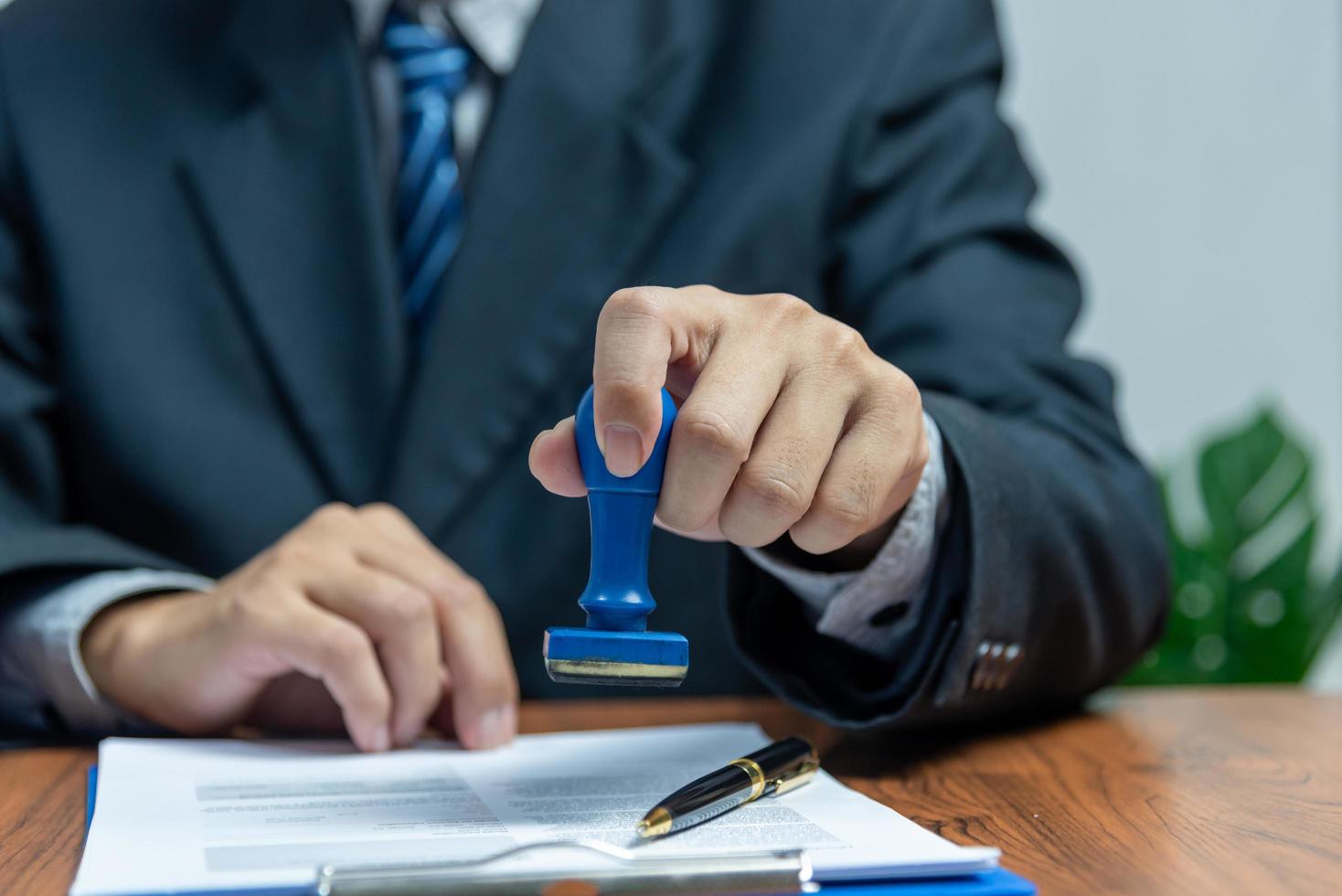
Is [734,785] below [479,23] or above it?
below

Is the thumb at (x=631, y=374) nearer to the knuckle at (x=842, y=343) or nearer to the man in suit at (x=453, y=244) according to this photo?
the knuckle at (x=842, y=343)

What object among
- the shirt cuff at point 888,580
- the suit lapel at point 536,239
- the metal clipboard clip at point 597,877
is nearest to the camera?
the metal clipboard clip at point 597,877

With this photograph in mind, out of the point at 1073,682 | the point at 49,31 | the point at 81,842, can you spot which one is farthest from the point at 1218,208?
the point at 81,842

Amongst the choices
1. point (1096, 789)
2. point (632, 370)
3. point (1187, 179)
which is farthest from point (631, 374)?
point (1187, 179)

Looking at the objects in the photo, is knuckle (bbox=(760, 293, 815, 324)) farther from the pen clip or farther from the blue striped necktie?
the blue striped necktie

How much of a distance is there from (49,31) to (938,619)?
0.91 metres

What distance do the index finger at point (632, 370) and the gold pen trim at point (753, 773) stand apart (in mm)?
145

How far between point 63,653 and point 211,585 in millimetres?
97

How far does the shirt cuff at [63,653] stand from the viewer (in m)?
0.74

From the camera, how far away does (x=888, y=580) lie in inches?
25.2

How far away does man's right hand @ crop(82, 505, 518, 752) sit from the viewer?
646 mm

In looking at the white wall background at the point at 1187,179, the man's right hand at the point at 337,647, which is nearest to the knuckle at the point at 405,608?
the man's right hand at the point at 337,647

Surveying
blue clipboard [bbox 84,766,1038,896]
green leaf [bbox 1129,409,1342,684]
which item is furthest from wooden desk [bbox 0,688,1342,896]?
green leaf [bbox 1129,409,1342,684]

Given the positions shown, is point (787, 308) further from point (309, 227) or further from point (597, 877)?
point (309, 227)
